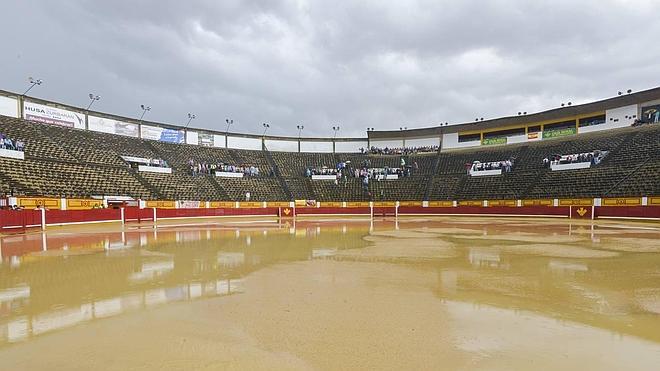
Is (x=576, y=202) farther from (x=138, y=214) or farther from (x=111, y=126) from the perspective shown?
(x=111, y=126)

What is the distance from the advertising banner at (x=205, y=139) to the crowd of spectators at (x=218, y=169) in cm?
483

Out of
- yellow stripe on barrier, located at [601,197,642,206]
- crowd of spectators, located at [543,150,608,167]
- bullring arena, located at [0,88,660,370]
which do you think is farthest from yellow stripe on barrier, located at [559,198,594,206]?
crowd of spectators, located at [543,150,608,167]

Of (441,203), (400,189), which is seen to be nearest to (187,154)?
(400,189)

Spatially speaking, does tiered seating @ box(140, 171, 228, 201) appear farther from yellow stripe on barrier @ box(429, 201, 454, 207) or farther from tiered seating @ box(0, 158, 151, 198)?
yellow stripe on barrier @ box(429, 201, 454, 207)

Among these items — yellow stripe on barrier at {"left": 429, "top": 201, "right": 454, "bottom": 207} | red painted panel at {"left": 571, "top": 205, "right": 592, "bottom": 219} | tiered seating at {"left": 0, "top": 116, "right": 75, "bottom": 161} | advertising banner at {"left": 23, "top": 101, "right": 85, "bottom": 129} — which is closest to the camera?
tiered seating at {"left": 0, "top": 116, "right": 75, "bottom": 161}

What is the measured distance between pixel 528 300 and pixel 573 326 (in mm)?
1360

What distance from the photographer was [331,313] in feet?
19.5

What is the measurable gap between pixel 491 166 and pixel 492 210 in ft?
26.6

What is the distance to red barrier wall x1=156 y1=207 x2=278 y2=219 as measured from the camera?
37.4 meters

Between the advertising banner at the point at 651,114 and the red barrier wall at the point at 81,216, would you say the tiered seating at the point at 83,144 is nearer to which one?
the red barrier wall at the point at 81,216

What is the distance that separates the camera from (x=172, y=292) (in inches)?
286

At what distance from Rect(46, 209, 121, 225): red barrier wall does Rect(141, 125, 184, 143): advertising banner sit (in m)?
18.0

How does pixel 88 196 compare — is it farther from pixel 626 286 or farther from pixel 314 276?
pixel 626 286

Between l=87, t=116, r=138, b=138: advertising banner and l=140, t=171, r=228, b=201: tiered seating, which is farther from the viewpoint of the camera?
l=87, t=116, r=138, b=138: advertising banner
